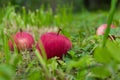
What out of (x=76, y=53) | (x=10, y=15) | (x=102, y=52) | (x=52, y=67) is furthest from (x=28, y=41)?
(x=10, y=15)

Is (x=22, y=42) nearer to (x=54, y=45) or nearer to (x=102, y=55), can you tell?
(x=54, y=45)

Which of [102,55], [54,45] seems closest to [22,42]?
[54,45]

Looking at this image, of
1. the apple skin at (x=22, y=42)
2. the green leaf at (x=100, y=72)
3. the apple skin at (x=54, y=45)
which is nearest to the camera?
the green leaf at (x=100, y=72)

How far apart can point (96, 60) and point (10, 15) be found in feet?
6.25

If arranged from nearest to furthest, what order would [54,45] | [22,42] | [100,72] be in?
[100,72], [54,45], [22,42]

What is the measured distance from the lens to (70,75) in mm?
1270

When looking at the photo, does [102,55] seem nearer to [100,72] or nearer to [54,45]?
[100,72]

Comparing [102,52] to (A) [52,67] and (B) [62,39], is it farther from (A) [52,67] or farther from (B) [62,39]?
(B) [62,39]

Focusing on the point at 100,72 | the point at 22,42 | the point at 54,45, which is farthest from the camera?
the point at 22,42

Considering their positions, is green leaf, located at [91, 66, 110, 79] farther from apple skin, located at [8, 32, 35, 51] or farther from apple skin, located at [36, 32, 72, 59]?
apple skin, located at [8, 32, 35, 51]

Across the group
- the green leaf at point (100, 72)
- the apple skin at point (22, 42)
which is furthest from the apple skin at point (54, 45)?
the green leaf at point (100, 72)

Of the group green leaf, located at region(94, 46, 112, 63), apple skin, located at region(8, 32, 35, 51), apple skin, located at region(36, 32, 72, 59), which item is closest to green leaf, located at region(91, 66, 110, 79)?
green leaf, located at region(94, 46, 112, 63)

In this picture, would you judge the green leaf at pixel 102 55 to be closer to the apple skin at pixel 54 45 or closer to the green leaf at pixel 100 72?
the green leaf at pixel 100 72

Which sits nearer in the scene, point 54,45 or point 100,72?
point 100,72
